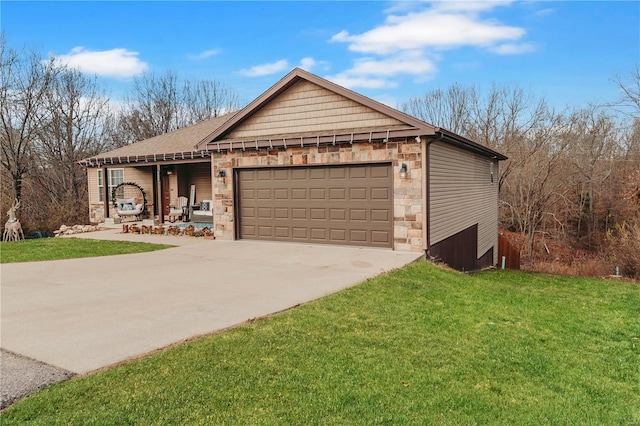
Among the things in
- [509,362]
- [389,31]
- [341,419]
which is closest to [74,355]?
[341,419]

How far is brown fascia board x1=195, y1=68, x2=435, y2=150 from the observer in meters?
9.73

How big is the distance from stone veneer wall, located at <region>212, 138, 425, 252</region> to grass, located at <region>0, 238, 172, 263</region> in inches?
114

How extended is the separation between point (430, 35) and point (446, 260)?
817 cm

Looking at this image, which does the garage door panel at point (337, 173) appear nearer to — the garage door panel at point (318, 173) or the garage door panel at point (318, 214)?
the garage door panel at point (318, 173)

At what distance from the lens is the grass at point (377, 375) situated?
3.09m

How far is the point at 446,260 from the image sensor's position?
11.6 m

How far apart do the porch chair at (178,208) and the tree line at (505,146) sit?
6090 mm

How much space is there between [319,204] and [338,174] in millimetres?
935

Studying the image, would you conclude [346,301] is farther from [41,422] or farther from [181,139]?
[181,139]

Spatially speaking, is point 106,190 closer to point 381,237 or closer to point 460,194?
point 381,237

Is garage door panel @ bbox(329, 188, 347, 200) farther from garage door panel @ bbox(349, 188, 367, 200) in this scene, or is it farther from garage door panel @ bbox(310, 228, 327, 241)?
garage door panel @ bbox(310, 228, 327, 241)

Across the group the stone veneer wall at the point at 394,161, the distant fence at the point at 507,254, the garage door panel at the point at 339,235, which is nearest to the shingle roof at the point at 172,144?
the stone veneer wall at the point at 394,161

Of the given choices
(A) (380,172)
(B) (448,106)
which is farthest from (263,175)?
(B) (448,106)

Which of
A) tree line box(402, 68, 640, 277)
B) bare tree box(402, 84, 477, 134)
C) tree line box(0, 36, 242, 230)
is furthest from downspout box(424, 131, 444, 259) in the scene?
Result: bare tree box(402, 84, 477, 134)
